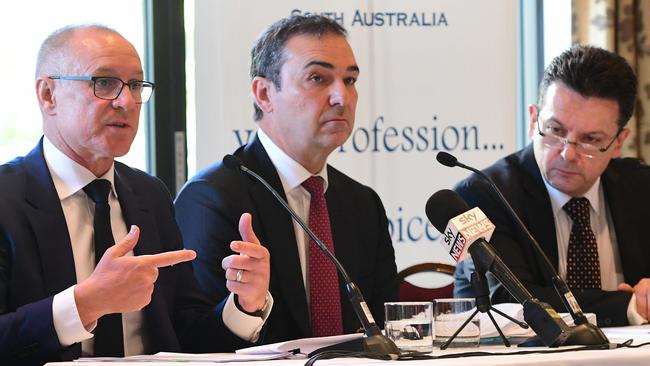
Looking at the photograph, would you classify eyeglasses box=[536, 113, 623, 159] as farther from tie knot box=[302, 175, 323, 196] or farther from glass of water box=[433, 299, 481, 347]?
glass of water box=[433, 299, 481, 347]

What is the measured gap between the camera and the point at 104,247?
257 cm

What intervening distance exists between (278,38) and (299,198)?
571mm

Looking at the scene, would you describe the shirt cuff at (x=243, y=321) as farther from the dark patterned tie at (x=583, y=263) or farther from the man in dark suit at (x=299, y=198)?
the dark patterned tie at (x=583, y=263)

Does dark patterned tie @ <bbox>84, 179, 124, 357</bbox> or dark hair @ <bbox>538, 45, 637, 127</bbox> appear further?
dark hair @ <bbox>538, 45, 637, 127</bbox>

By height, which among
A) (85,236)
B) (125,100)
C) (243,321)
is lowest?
(243,321)

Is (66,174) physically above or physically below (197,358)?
above

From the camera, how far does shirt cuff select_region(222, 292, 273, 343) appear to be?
2600 millimetres

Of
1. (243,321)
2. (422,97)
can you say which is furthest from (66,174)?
(422,97)

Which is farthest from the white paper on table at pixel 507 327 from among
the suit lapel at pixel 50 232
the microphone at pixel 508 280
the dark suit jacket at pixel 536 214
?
the suit lapel at pixel 50 232

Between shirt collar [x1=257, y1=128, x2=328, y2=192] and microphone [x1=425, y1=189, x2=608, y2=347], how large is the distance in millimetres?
981

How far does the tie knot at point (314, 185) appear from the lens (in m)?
3.21

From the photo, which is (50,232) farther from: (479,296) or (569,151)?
(569,151)

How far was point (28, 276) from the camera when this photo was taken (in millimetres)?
2430

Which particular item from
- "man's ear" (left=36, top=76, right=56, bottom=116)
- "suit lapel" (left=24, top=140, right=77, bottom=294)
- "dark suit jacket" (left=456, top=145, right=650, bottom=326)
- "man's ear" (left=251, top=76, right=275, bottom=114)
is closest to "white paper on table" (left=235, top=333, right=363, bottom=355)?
"suit lapel" (left=24, top=140, right=77, bottom=294)
